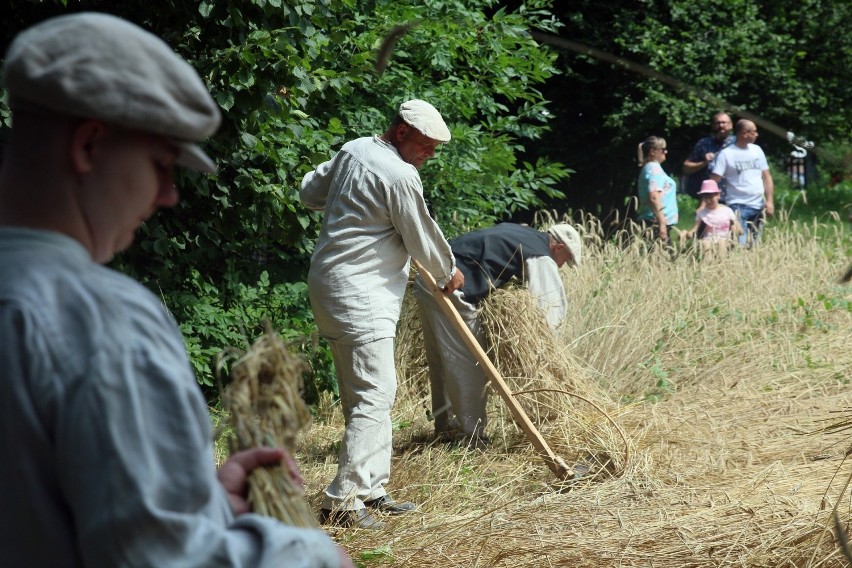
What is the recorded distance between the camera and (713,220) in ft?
34.5

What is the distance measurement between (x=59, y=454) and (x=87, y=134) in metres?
0.38

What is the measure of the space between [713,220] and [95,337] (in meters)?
9.77

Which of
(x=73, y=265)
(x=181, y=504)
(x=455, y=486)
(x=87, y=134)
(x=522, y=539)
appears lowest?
(x=455, y=486)

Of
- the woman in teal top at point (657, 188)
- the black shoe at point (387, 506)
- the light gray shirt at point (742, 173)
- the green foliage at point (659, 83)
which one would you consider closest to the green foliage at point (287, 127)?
the black shoe at point (387, 506)

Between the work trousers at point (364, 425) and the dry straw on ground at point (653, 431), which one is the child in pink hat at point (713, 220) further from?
the work trousers at point (364, 425)

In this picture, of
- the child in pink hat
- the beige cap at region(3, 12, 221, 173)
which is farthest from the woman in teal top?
the beige cap at region(3, 12, 221, 173)

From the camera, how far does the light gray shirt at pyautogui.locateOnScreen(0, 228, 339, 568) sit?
48.9 inches

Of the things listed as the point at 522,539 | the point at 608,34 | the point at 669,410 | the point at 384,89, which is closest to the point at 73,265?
the point at 522,539

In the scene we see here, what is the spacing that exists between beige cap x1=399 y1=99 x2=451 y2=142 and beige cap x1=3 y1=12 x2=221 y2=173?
12.6 ft

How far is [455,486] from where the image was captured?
18.9 feet

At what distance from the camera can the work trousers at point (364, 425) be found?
16.7 feet

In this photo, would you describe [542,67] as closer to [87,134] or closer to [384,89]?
[384,89]

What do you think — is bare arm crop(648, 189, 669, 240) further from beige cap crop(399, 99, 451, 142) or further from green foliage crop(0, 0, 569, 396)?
beige cap crop(399, 99, 451, 142)

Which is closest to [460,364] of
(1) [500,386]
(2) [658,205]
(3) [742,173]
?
(1) [500,386]
